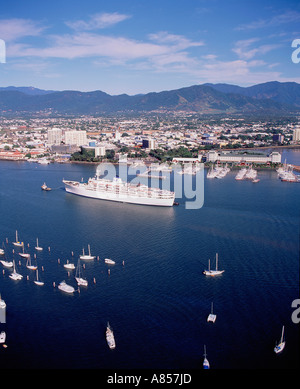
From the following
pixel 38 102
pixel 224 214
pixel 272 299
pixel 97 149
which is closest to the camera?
pixel 272 299

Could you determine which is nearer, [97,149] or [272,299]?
[272,299]

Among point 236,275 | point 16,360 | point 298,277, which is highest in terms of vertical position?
point 298,277

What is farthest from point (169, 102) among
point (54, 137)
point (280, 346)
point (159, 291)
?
point (280, 346)

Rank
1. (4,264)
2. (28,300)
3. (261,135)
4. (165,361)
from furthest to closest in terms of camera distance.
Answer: (261,135), (4,264), (28,300), (165,361)

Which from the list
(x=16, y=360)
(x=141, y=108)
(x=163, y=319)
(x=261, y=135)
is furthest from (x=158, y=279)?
(x=141, y=108)

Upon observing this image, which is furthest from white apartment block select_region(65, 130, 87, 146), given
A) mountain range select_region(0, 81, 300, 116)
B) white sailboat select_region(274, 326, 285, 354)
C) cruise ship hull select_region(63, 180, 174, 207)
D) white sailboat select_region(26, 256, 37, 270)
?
mountain range select_region(0, 81, 300, 116)

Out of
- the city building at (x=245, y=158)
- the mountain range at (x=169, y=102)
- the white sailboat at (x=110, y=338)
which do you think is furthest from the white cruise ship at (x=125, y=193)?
the mountain range at (x=169, y=102)

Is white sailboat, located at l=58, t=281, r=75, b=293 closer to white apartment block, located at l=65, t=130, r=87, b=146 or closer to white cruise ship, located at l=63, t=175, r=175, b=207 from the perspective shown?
white cruise ship, located at l=63, t=175, r=175, b=207

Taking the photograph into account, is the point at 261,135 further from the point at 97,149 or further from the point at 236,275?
the point at 236,275
